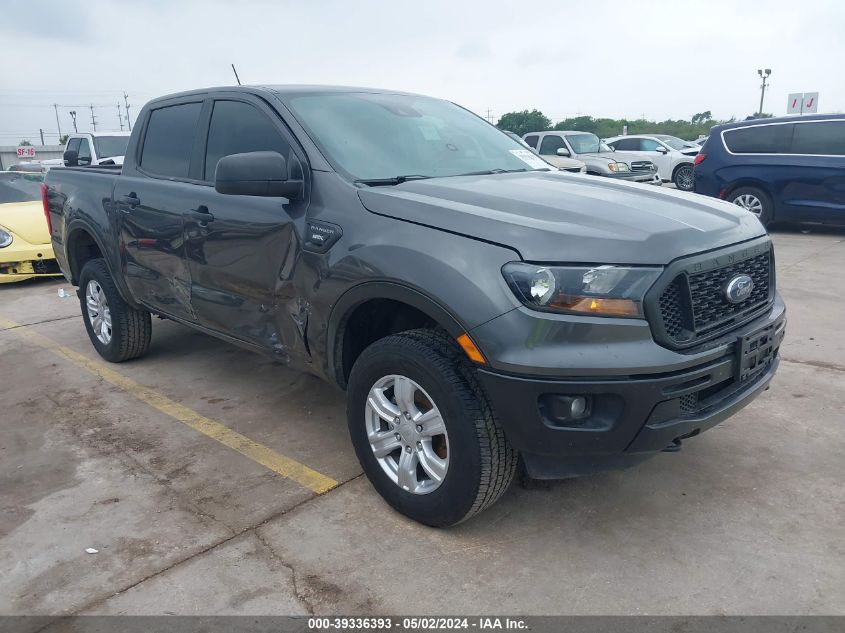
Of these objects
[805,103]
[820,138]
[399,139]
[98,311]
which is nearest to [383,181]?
[399,139]

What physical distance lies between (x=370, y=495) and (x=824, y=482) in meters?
2.08

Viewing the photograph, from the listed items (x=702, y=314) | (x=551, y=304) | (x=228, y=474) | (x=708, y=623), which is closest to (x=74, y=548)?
(x=228, y=474)

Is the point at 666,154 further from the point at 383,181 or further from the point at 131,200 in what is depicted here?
the point at 383,181

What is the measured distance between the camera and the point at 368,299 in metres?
2.93

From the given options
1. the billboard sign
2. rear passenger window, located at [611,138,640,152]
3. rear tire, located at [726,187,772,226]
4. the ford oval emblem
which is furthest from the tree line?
the ford oval emblem

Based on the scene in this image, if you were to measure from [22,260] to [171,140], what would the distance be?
4990 mm

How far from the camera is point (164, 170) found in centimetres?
438

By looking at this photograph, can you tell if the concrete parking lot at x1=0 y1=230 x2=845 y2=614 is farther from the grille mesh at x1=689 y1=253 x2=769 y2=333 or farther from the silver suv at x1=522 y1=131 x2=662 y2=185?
the silver suv at x1=522 y1=131 x2=662 y2=185

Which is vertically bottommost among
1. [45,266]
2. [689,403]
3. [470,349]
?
[45,266]

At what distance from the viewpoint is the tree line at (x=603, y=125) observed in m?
50.8

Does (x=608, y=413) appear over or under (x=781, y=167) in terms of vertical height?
under

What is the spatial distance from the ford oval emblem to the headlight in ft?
1.40

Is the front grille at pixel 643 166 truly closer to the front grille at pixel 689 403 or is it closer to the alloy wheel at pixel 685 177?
the alloy wheel at pixel 685 177

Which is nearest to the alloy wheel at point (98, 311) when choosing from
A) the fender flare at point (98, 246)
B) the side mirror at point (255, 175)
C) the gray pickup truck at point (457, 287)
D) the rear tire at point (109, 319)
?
the rear tire at point (109, 319)
